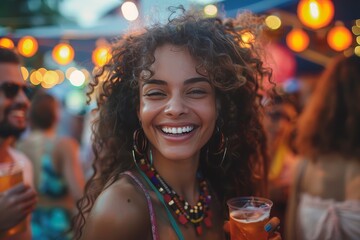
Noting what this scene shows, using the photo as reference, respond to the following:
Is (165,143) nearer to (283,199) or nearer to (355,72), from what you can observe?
(355,72)

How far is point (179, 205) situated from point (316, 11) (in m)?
4.21

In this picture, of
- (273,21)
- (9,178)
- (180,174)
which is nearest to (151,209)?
(180,174)

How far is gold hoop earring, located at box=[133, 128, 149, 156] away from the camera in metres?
2.04

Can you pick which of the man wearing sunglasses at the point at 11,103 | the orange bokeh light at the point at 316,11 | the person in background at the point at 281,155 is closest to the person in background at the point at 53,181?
the man wearing sunglasses at the point at 11,103

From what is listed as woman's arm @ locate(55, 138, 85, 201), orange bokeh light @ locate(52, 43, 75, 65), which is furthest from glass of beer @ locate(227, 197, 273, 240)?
orange bokeh light @ locate(52, 43, 75, 65)

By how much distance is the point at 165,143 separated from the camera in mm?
1845

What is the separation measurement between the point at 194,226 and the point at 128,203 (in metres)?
0.47

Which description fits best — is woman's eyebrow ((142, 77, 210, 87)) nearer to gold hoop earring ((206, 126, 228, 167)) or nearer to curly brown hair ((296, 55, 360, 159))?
gold hoop earring ((206, 126, 228, 167))

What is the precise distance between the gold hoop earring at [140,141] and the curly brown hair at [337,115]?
65.7 inches

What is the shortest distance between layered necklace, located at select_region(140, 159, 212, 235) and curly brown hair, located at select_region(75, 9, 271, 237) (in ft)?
0.42

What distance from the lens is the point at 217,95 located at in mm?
2035

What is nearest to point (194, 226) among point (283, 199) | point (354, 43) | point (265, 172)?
point (265, 172)

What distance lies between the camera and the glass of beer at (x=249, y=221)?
1627 mm

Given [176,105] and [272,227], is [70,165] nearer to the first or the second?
[176,105]
